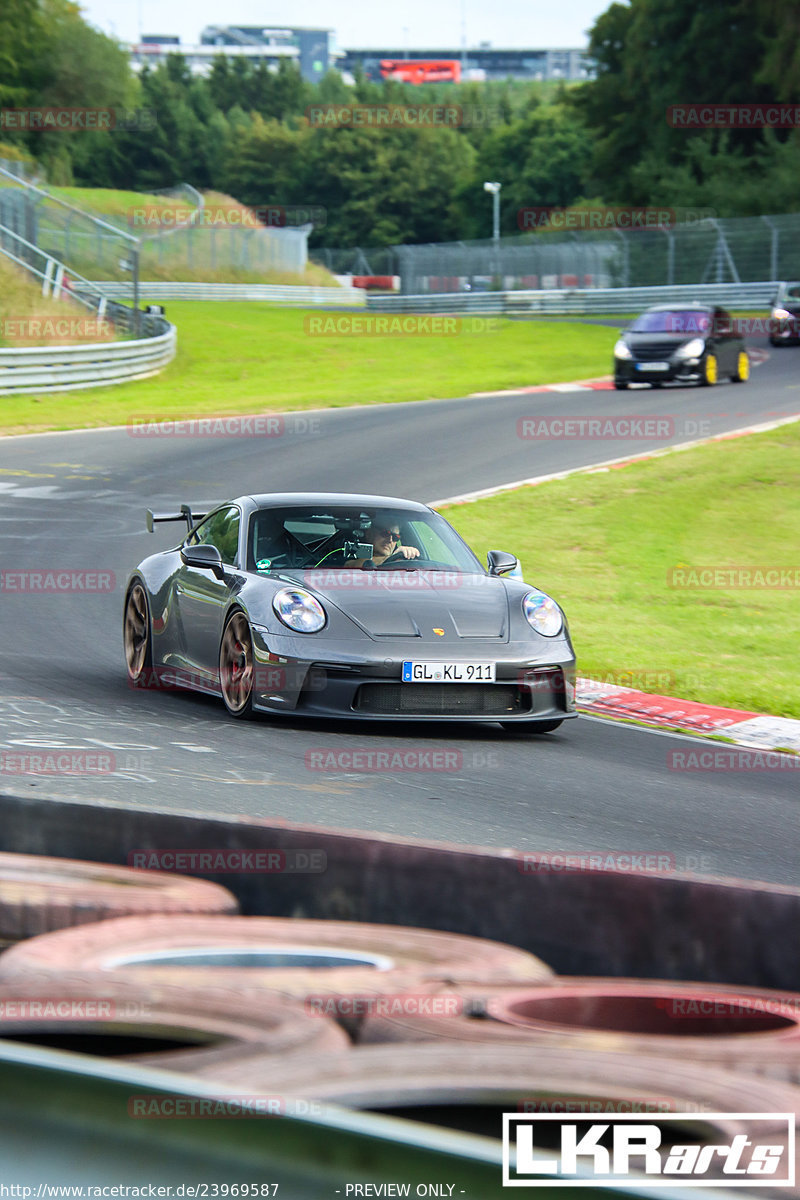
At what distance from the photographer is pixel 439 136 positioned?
11731 cm

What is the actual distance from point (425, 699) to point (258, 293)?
56.3 m

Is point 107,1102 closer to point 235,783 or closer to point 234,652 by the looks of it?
point 235,783

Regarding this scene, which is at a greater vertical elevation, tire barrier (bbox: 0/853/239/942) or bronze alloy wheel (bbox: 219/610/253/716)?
tire barrier (bbox: 0/853/239/942)

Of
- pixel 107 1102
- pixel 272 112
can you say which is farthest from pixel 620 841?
pixel 272 112

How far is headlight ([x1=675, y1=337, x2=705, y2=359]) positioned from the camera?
2827cm

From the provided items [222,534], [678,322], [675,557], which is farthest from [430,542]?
[678,322]

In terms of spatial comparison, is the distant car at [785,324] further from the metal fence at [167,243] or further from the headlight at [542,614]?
the headlight at [542,614]

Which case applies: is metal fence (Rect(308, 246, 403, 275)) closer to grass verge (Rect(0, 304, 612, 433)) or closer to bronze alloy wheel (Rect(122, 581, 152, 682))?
grass verge (Rect(0, 304, 612, 433))

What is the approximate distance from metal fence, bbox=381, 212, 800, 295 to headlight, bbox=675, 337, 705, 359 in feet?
66.2

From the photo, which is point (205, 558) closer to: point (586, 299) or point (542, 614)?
point (542, 614)

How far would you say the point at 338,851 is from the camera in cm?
427

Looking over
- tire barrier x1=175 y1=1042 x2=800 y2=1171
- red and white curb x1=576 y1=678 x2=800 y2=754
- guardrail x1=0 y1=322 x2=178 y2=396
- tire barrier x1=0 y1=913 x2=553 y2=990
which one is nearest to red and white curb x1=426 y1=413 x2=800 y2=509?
red and white curb x1=576 y1=678 x2=800 y2=754

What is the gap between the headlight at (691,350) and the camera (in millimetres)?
28266

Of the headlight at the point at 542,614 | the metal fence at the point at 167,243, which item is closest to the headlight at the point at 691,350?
the metal fence at the point at 167,243
